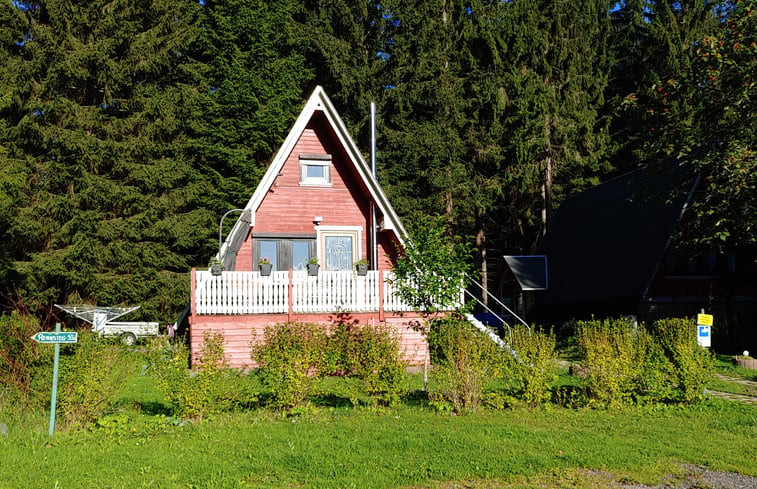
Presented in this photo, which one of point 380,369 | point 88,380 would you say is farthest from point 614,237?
point 88,380

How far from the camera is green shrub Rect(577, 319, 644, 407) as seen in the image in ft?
37.6

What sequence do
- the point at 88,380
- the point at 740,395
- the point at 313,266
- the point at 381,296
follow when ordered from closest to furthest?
the point at 88,380 < the point at 740,395 < the point at 381,296 < the point at 313,266

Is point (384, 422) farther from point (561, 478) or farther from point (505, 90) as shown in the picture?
point (505, 90)

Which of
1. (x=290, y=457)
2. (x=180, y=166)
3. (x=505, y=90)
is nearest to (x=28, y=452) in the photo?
(x=290, y=457)

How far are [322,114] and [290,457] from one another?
13.5m

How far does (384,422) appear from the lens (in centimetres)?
1015

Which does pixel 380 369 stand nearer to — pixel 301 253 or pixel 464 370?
pixel 464 370

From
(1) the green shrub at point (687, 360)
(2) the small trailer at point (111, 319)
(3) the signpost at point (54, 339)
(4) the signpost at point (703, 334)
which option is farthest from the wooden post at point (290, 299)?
(2) the small trailer at point (111, 319)

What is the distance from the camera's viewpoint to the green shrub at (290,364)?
1062 cm

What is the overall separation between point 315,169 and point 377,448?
1328 cm

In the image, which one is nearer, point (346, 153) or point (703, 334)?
point (703, 334)

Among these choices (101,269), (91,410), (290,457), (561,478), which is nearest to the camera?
(561,478)

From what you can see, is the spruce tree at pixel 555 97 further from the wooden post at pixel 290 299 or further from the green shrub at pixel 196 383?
the green shrub at pixel 196 383

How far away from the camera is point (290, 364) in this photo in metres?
10.7
